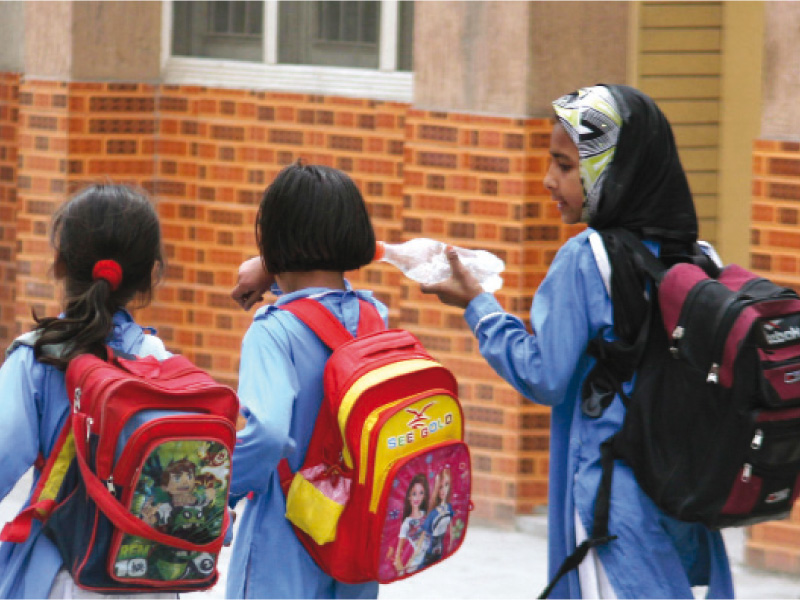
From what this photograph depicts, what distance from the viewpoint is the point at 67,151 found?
9.12 metres

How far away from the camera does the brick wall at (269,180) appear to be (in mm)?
7723

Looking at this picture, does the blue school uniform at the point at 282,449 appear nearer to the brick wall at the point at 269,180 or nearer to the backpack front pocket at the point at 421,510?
the backpack front pocket at the point at 421,510

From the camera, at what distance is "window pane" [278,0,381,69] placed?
880 centimetres

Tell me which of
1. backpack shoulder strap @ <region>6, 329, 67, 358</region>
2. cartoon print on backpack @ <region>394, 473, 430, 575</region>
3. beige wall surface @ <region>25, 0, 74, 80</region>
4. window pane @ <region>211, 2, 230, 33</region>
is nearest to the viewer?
backpack shoulder strap @ <region>6, 329, 67, 358</region>

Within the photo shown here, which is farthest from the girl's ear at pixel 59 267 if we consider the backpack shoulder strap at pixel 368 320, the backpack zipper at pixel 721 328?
the backpack zipper at pixel 721 328

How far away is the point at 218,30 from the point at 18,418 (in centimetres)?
616

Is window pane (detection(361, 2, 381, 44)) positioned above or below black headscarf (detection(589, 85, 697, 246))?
above

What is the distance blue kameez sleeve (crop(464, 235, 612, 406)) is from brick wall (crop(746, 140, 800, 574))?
3243mm

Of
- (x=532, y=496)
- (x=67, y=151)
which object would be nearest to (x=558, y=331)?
(x=532, y=496)

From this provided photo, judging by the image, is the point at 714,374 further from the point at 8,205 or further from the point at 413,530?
the point at 8,205

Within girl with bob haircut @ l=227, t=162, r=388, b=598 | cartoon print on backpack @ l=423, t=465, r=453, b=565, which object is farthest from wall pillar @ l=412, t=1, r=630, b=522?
cartoon print on backpack @ l=423, t=465, r=453, b=565

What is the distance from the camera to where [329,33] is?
8.99m

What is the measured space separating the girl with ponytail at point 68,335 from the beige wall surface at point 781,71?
12.6ft

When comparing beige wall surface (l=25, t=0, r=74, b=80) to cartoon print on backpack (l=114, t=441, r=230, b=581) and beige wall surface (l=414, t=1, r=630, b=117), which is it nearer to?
beige wall surface (l=414, t=1, r=630, b=117)
